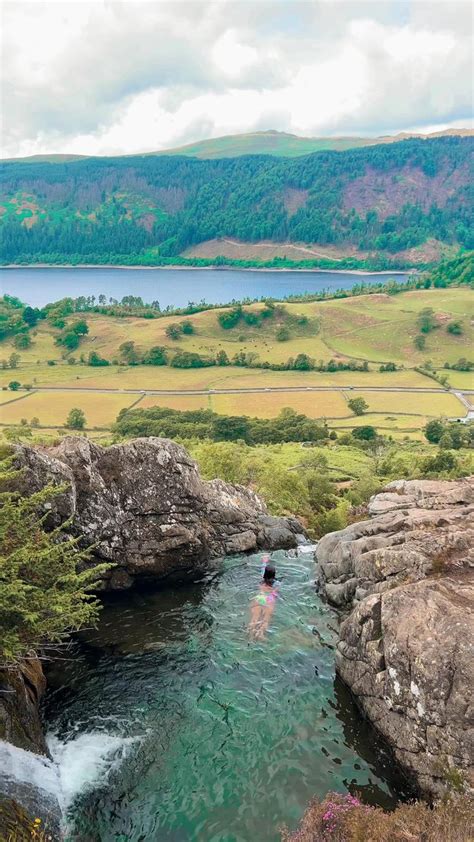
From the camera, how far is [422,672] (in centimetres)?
1770

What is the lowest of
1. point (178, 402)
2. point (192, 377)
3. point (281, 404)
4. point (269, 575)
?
point (281, 404)

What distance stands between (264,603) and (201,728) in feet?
30.7

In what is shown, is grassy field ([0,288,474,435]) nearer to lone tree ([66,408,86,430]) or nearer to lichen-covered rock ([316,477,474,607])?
lone tree ([66,408,86,430])

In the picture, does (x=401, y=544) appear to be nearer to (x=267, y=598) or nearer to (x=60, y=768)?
(x=267, y=598)

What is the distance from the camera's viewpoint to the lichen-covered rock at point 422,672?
1659cm

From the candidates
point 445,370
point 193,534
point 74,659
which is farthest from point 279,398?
point 74,659

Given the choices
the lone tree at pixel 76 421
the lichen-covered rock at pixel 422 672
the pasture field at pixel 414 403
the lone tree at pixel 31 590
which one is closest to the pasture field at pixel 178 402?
the lone tree at pixel 76 421

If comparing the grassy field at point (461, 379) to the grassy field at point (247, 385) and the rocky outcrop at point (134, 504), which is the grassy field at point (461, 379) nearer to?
the grassy field at point (247, 385)

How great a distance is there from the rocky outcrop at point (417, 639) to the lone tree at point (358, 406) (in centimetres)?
10573

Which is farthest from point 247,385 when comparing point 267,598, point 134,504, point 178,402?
point 267,598

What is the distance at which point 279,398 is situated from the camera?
147 metres

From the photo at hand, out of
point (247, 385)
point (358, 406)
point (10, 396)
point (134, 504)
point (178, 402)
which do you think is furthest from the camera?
point (247, 385)

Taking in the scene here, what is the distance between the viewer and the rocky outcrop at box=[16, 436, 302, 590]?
89.8 feet

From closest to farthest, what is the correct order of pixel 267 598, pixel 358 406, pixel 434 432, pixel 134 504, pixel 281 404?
pixel 267 598
pixel 134 504
pixel 434 432
pixel 358 406
pixel 281 404
